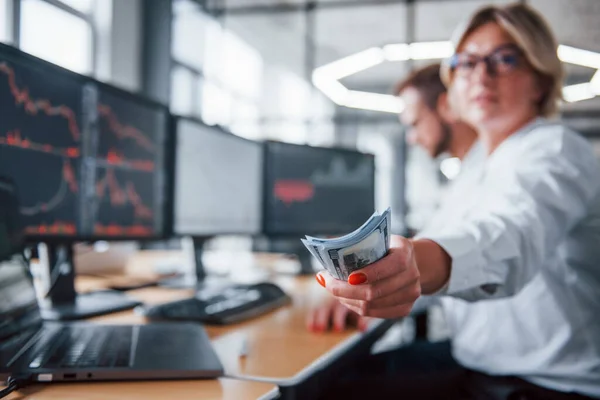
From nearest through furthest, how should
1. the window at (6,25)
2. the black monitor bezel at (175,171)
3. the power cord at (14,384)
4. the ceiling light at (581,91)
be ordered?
the power cord at (14,384)
the black monitor bezel at (175,171)
the window at (6,25)
the ceiling light at (581,91)

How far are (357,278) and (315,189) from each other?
1.57 meters

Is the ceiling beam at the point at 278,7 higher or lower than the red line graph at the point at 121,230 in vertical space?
higher

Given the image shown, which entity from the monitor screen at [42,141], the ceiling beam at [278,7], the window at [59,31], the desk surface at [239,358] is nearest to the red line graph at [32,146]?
the monitor screen at [42,141]

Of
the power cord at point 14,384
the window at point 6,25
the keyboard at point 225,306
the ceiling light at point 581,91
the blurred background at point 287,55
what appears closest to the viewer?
the power cord at point 14,384

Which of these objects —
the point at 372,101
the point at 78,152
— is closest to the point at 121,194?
the point at 78,152

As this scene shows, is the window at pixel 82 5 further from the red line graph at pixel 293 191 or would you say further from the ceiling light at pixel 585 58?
the ceiling light at pixel 585 58

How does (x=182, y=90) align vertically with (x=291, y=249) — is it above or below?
above

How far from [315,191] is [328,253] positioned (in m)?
1.61

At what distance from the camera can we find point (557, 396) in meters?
1.11

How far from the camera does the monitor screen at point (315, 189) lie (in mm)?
2012

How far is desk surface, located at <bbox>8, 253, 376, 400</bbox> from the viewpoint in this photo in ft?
2.28

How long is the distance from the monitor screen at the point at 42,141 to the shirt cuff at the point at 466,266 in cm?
77

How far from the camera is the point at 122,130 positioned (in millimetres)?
1324

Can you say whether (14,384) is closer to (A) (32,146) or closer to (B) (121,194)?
(A) (32,146)
